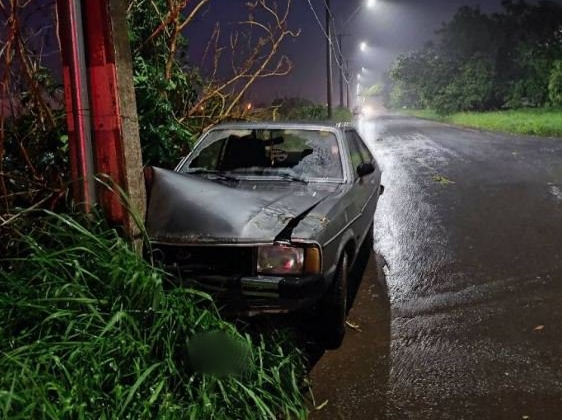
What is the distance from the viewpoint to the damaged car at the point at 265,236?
3213mm

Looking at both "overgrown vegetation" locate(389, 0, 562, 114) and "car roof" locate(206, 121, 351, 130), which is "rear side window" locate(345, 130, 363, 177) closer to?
"car roof" locate(206, 121, 351, 130)

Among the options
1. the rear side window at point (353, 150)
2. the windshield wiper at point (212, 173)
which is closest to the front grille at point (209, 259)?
the windshield wiper at point (212, 173)

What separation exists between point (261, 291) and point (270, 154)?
2092 millimetres

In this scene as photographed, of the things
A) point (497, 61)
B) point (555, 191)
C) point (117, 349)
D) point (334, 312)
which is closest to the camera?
point (117, 349)

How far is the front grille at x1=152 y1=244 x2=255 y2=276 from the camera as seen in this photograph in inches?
128

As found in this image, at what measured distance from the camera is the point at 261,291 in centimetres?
319

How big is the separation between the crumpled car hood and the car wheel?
1.81ft

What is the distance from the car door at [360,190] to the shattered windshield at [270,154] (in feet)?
0.83

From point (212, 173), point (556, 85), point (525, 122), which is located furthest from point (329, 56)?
point (212, 173)

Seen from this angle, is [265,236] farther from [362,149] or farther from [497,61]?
[497,61]

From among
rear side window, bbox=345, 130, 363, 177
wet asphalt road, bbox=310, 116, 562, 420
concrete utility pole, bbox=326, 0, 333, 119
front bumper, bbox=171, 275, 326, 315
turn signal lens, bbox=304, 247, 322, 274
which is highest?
concrete utility pole, bbox=326, 0, 333, 119

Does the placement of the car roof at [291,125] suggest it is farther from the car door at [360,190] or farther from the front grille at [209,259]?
the front grille at [209,259]

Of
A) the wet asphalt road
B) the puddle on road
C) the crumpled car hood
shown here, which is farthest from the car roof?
the puddle on road

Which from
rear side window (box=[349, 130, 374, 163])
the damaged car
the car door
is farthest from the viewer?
rear side window (box=[349, 130, 374, 163])
